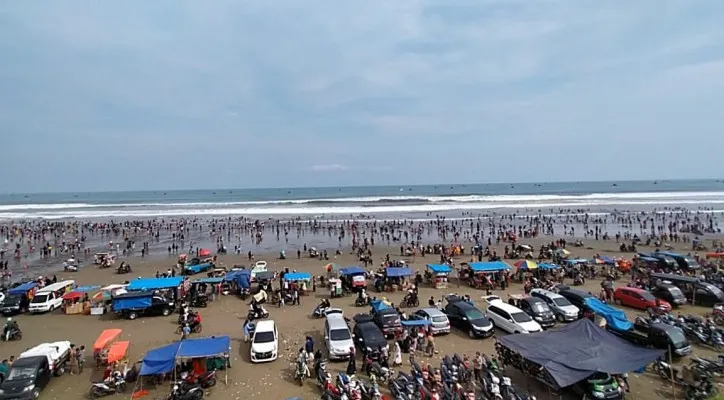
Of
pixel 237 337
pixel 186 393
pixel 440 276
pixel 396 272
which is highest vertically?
pixel 396 272

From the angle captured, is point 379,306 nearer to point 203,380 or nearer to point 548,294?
point 203,380

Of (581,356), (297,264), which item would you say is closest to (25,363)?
(581,356)

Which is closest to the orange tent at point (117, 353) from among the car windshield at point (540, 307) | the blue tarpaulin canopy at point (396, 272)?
the blue tarpaulin canopy at point (396, 272)

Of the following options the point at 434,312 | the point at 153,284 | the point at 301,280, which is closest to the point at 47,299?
the point at 153,284

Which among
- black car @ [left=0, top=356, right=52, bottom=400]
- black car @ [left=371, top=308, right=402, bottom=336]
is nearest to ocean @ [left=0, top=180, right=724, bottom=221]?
black car @ [left=371, top=308, right=402, bottom=336]

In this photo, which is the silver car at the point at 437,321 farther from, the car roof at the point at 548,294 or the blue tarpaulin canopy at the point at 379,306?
the car roof at the point at 548,294
